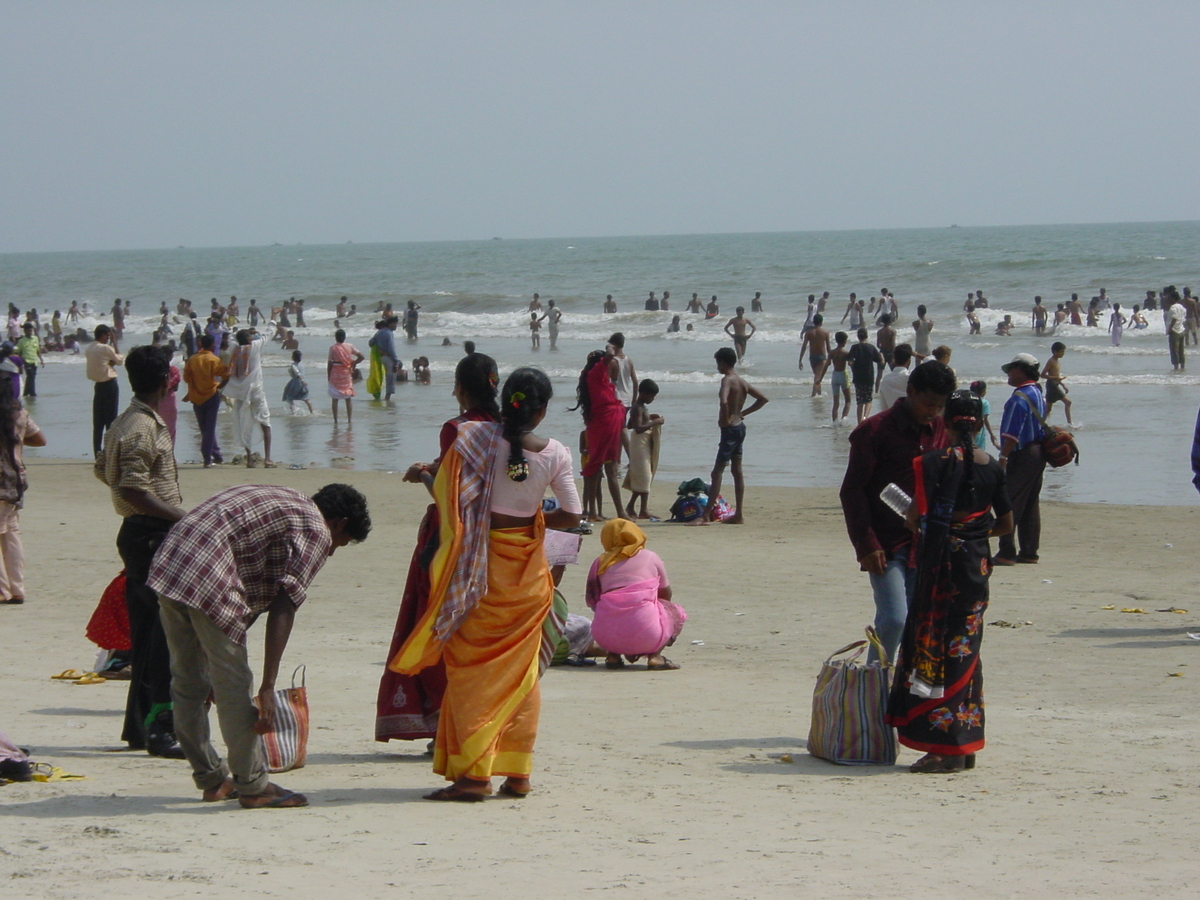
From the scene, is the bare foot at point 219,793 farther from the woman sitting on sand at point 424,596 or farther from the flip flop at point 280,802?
the woman sitting on sand at point 424,596

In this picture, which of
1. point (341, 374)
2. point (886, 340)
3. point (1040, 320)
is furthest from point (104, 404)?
point (1040, 320)

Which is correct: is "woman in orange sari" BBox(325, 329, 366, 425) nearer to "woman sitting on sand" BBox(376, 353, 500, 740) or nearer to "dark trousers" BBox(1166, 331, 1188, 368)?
"woman sitting on sand" BBox(376, 353, 500, 740)

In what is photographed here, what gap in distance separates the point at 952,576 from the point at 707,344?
35.2 metres

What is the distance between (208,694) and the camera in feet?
15.1

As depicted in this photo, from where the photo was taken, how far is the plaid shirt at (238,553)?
4195 millimetres

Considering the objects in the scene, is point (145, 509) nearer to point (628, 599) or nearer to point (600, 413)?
point (628, 599)

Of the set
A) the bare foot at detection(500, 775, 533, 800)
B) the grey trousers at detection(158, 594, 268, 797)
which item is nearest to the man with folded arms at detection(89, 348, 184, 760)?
the grey trousers at detection(158, 594, 268, 797)

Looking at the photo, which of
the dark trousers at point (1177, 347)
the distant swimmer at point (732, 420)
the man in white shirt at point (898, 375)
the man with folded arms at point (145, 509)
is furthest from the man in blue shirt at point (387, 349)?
the man with folded arms at point (145, 509)

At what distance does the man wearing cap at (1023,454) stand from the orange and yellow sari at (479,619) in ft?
20.2

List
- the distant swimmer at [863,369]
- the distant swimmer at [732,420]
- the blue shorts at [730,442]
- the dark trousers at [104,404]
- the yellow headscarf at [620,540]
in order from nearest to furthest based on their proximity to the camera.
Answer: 1. the yellow headscarf at [620,540]
2. the distant swimmer at [732,420]
3. the blue shorts at [730,442]
4. the dark trousers at [104,404]
5. the distant swimmer at [863,369]

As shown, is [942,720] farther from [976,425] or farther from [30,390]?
[30,390]

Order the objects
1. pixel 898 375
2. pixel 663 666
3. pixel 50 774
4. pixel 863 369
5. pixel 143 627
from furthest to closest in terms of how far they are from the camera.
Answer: pixel 863 369 < pixel 898 375 < pixel 663 666 < pixel 143 627 < pixel 50 774

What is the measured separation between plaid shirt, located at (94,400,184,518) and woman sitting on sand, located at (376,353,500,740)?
3.13 ft

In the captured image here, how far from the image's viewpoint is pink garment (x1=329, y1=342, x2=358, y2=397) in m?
20.3
